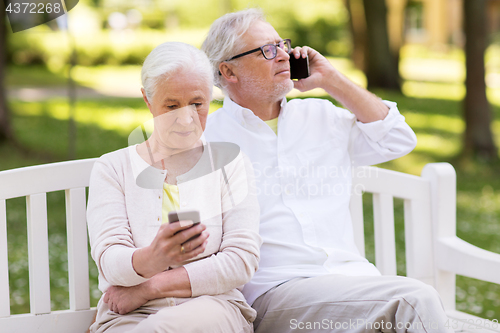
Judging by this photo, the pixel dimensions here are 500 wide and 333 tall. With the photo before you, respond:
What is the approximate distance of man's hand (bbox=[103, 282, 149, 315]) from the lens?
6.86 ft

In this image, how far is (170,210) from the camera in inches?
87.3

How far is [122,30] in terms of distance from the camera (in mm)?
19984

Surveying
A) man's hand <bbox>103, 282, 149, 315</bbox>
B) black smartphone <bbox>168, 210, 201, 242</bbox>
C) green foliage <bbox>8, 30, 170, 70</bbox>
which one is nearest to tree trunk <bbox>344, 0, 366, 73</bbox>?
green foliage <bbox>8, 30, 170, 70</bbox>

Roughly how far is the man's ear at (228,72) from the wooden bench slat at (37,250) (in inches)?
40.6

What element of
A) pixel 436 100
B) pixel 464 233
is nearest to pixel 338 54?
pixel 436 100

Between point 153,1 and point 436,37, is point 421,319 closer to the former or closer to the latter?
point 153,1

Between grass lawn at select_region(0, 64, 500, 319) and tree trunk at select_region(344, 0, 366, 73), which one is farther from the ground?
tree trunk at select_region(344, 0, 366, 73)

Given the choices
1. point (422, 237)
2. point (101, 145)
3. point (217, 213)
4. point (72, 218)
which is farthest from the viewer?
point (101, 145)

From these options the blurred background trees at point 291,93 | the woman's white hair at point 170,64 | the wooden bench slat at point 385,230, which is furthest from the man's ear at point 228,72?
the wooden bench slat at point 385,230

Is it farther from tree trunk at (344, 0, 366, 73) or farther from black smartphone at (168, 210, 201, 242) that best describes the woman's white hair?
tree trunk at (344, 0, 366, 73)

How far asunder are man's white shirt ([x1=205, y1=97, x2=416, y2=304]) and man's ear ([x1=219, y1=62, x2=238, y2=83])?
0.10 metres

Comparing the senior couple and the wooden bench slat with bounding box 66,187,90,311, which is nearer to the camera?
the senior couple

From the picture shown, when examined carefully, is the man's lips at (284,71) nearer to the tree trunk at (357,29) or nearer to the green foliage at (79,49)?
the tree trunk at (357,29)

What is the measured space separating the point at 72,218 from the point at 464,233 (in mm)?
5207
